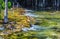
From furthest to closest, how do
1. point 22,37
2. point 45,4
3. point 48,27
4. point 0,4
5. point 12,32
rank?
1. point 45,4
2. point 0,4
3. point 48,27
4. point 12,32
5. point 22,37

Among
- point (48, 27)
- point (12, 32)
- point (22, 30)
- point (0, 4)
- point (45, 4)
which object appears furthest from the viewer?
point (45, 4)

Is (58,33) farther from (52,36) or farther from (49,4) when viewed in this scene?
(49,4)

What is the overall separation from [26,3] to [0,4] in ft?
78.1

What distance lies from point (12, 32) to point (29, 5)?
92.5ft

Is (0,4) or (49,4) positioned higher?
(0,4)

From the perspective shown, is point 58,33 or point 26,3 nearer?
point 58,33

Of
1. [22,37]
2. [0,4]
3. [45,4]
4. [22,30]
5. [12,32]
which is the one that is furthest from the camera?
[45,4]

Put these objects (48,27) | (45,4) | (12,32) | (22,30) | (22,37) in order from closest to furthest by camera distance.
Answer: (22,37), (12,32), (22,30), (48,27), (45,4)

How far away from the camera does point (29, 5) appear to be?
42.6 meters

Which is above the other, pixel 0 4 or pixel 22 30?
pixel 0 4

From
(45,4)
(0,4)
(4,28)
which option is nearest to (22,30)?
(4,28)

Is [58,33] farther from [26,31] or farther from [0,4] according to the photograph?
[0,4]

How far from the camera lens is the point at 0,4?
62.7 feet

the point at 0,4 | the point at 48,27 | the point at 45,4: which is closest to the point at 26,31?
the point at 48,27
